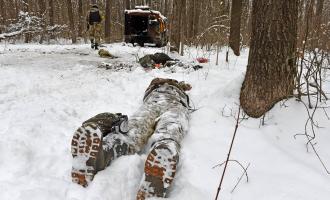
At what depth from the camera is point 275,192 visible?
8.80 feet

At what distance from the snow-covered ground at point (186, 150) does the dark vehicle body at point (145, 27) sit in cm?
797

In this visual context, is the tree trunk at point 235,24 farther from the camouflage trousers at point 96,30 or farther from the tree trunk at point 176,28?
the camouflage trousers at point 96,30

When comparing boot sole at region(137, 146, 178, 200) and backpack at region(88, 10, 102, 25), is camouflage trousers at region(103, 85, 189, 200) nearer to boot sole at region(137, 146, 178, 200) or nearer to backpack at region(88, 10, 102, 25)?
boot sole at region(137, 146, 178, 200)

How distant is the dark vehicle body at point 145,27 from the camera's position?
13328mm

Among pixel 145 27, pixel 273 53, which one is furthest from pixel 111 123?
pixel 145 27

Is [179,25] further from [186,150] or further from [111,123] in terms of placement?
[111,123]

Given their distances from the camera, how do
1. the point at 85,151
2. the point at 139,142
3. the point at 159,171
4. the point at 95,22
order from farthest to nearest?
the point at 95,22 → the point at 139,142 → the point at 85,151 → the point at 159,171

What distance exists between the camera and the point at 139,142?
3293 mm

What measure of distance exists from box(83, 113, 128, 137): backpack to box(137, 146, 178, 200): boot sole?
0.61 metres

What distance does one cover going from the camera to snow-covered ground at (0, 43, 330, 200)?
278 cm

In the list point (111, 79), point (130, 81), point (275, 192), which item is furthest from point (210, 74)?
point (275, 192)

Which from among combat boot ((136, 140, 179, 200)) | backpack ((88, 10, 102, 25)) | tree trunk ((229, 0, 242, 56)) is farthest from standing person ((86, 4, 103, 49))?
combat boot ((136, 140, 179, 200))

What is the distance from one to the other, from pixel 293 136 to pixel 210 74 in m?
3.16

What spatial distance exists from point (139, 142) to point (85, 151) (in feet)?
2.10
